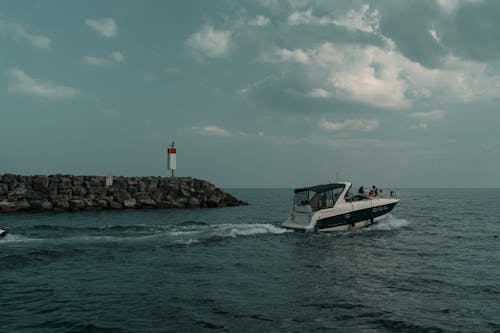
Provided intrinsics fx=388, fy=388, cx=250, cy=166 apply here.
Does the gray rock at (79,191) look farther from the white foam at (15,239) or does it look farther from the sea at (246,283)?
the white foam at (15,239)

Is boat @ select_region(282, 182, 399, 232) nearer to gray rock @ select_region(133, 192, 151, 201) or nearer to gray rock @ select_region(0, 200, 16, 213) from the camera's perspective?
gray rock @ select_region(133, 192, 151, 201)

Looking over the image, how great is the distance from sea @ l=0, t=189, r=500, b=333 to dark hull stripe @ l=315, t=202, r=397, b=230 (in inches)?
75.6

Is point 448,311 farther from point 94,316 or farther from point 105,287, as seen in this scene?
point 105,287

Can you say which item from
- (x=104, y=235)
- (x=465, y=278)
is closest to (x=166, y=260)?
(x=104, y=235)

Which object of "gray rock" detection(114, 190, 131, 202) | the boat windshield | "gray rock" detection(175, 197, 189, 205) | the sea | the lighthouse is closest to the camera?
the sea

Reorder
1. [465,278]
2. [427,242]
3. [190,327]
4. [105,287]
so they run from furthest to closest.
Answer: [427,242] → [465,278] → [105,287] → [190,327]

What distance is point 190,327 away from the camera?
8969 millimetres

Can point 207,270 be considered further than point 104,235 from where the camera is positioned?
No

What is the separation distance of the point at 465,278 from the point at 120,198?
40.1 m

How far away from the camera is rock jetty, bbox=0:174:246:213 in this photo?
4247cm

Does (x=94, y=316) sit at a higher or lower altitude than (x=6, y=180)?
lower

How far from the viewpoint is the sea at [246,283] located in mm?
9375

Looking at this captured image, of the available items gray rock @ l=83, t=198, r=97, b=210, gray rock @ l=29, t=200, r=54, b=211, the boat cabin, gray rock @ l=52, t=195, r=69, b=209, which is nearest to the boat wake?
the boat cabin

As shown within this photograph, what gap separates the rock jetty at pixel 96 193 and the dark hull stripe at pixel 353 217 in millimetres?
28435
